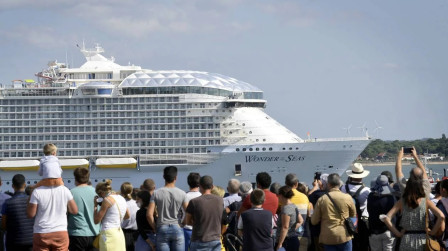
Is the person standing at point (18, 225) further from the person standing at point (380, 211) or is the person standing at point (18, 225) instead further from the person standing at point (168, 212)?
the person standing at point (380, 211)

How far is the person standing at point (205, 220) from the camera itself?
12.9 metres

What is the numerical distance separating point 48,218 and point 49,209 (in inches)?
4.7

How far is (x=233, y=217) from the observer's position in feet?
47.7

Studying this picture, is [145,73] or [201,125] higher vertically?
[145,73]

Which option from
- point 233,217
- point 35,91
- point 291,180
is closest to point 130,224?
point 233,217

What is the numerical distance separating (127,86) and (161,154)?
5647mm

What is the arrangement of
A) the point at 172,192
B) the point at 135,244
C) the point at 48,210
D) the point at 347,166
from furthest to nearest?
the point at 347,166 < the point at 135,244 < the point at 172,192 < the point at 48,210

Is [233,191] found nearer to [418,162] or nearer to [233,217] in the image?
[233,217]

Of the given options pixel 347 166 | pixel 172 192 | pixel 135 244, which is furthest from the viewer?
pixel 347 166

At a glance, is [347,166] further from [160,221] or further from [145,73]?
[160,221]

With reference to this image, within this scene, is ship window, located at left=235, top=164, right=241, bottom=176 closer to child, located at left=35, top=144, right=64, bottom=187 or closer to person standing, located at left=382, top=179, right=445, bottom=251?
child, located at left=35, top=144, right=64, bottom=187

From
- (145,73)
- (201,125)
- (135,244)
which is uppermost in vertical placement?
(145,73)

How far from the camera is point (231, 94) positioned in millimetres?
66188

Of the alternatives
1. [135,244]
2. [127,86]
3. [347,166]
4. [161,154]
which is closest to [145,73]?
[127,86]
